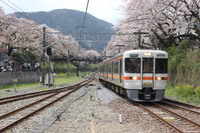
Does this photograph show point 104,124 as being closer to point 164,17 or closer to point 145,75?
point 145,75

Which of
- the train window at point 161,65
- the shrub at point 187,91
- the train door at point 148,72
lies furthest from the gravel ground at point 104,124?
the shrub at point 187,91

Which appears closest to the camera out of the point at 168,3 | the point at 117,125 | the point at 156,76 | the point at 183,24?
the point at 117,125

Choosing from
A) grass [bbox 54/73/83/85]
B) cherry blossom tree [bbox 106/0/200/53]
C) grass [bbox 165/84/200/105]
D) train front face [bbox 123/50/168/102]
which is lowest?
grass [bbox 54/73/83/85]

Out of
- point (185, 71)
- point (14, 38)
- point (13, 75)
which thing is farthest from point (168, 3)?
point (14, 38)

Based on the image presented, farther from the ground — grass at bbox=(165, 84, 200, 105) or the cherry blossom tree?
the cherry blossom tree

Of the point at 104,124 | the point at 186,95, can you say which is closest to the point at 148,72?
the point at 186,95

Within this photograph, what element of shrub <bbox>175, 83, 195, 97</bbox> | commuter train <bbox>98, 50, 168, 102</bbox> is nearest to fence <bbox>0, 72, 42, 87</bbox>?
commuter train <bbox>98, 50, 168, 102</bbox>

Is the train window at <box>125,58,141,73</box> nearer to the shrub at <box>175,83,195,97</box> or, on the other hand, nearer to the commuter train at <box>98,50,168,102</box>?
the commuter train at <box>98,50,168,102</box>

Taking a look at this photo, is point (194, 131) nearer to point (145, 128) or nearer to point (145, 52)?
point (145, 128)

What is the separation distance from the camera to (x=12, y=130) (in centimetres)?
707

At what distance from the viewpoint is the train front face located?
12.7 meters

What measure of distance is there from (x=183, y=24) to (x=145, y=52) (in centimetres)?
722

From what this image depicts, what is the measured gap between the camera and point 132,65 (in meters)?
13.0

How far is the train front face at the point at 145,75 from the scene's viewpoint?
41.7 feet
